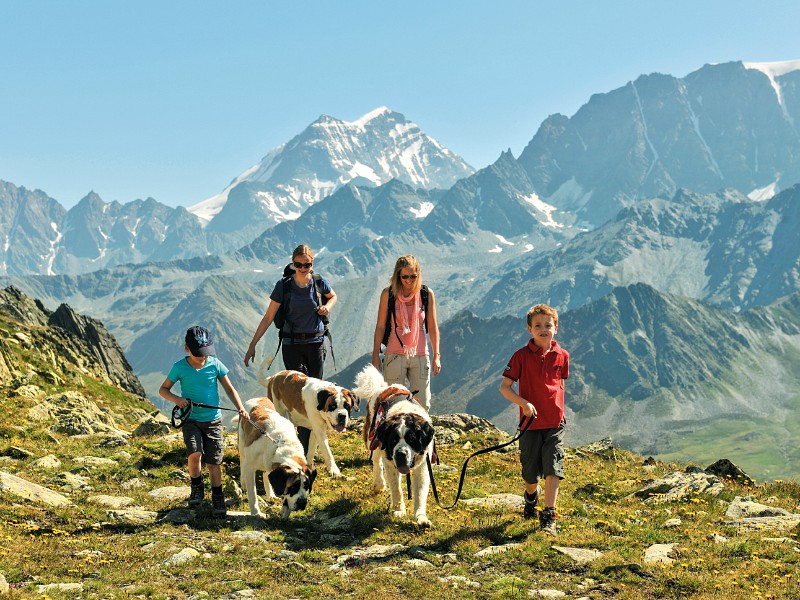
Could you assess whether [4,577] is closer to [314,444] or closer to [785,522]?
[314,444]

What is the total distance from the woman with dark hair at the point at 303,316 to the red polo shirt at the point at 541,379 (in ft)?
18.0

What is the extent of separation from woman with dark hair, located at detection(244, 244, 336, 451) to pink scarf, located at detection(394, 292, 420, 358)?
1.97m

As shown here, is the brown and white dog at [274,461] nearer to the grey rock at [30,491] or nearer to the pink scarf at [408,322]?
the pink scarf at [408,322]

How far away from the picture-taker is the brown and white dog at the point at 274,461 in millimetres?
13461

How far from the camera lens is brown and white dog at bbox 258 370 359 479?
16.0 meters

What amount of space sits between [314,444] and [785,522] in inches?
414

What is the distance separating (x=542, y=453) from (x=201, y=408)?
268 inches

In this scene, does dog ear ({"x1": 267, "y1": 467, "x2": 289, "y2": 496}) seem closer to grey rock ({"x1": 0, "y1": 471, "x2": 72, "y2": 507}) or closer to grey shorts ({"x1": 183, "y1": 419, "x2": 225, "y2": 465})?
grey shorts ({"x1": 183, "y1": 419, "x2": 225, "y2": 465})

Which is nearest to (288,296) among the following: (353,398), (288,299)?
(288,299)

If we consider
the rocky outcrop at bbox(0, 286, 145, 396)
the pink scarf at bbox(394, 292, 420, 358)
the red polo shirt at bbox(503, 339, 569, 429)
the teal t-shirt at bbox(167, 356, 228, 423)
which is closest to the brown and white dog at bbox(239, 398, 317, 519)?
the teal t-shirt at bbox(167, 356, 228, 423)

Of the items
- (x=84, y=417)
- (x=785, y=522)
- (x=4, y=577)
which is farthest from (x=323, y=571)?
(x=84, y=417)

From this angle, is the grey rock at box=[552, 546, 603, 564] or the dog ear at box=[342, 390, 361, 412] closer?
the grey rock at box=[552, 546, 603, 564]

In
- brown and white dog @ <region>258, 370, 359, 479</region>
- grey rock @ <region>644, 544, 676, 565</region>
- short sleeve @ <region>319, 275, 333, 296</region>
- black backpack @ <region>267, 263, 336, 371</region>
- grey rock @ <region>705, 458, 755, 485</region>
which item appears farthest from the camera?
grey rock @ <region>705, 458, 755, 485</region>

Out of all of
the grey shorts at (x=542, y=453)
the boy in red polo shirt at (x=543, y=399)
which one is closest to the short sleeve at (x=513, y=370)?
the boy in red polo shirt at (x=543, y=399)
